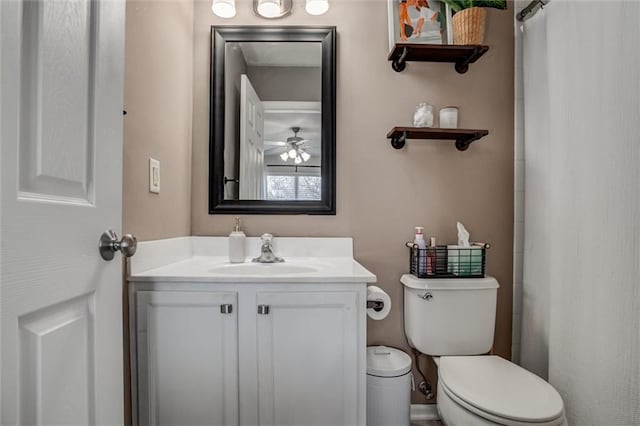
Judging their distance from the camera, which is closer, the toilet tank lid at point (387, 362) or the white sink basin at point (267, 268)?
the toilet tank lid at point (387, 362)

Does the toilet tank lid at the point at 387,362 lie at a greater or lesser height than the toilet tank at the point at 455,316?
lesser

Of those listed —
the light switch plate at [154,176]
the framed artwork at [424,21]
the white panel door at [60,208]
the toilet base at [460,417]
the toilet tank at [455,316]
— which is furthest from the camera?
the framed artwork at [424,21]

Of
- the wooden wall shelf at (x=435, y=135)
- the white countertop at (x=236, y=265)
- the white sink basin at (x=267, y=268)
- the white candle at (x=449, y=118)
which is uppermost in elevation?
the white candle at (x=449, y=118)

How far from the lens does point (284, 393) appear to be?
1.09 m

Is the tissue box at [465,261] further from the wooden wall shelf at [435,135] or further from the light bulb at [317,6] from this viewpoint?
the light bulb at [317,6]

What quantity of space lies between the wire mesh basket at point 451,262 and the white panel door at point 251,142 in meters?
0.82

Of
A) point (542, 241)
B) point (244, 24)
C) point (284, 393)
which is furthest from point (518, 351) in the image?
point (244, 24)

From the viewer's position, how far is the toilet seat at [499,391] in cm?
97

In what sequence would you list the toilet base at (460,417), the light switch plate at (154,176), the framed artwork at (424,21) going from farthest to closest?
the framed artwork at (424,21), the light switch plate at (154,176), the toilet base at (460,417)

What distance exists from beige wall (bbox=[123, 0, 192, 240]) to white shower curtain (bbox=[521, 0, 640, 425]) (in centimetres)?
156

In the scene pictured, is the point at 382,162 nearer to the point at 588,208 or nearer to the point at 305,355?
the point at 588,208

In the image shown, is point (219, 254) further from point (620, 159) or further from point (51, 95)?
point (620, 159)

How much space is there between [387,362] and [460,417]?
35cm

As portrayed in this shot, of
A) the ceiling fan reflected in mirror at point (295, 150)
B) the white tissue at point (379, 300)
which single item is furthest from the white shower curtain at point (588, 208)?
the ceiling fan reflected in mirror at point (295, 150)
